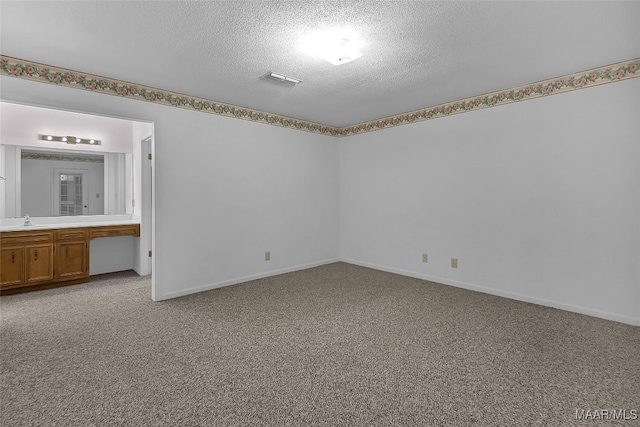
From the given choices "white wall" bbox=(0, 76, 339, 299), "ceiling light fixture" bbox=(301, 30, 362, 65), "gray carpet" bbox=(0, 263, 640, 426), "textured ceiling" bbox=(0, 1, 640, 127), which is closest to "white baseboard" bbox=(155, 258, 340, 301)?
"white wall" bbox=(0, 76, 339, 299)

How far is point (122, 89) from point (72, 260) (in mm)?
2505

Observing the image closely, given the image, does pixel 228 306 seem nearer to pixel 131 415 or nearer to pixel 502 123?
pixel 131 415

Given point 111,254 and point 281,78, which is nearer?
point 281,78

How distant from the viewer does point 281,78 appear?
3.05 meters

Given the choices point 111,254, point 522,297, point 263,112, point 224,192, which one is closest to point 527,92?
point 522,297

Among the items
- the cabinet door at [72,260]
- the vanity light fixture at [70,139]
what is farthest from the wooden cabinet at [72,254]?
the vanity light fixture at [70,139]

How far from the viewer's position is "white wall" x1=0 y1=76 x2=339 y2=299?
3414 mm

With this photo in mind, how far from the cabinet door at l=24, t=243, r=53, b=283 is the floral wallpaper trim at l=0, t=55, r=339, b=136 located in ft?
7.29

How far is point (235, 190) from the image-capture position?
4113mm

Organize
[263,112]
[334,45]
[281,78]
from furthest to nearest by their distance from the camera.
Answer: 1. [263,112]
2. [281,78]
3. [334,45]

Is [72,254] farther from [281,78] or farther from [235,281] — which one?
[281,78]

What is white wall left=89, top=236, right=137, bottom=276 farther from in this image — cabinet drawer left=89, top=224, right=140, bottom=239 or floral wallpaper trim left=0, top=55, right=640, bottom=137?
floral wallpaper trim left=0, top=55, right=640, bottom=137

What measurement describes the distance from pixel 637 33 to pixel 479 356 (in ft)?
9.04

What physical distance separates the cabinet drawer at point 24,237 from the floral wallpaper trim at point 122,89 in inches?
79.8
